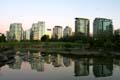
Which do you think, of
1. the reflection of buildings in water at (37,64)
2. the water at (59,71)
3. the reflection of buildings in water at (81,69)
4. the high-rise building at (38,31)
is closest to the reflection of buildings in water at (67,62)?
the water at (59,71)

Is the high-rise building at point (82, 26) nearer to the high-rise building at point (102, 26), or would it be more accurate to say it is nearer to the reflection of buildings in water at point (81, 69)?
the high-rise building at point (102, 26)

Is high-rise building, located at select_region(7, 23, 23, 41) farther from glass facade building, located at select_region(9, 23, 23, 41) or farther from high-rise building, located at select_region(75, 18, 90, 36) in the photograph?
high-rise building, located at select_region(75, 18, 90, 36)

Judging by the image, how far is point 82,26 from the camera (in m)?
150

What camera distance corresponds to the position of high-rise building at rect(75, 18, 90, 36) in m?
144

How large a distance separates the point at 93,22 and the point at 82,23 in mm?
11481

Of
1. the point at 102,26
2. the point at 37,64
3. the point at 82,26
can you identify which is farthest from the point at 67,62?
the point at 82,26

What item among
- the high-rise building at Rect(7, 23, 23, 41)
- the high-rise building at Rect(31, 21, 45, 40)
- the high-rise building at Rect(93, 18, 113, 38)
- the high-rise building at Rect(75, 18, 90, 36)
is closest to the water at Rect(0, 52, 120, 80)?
the high-rise building at Rect(93, 18, 113, 38)

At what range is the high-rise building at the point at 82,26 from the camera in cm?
14400

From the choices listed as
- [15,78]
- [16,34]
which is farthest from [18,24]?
[15,78]

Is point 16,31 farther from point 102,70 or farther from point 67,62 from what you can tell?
point 102,70

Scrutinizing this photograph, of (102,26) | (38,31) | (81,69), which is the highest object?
(102,26)

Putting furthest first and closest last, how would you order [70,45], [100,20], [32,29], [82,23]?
[32,29]
[82,23]
[100,20]
[70,45]

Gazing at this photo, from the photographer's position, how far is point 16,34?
15650cm

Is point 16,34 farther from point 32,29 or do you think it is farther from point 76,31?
point 76,31
